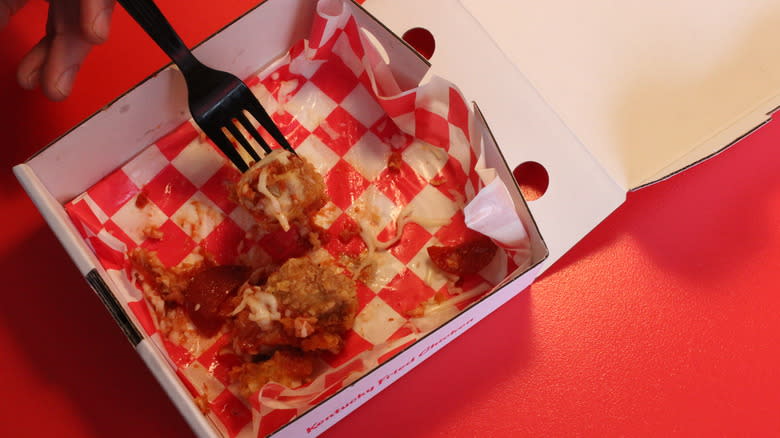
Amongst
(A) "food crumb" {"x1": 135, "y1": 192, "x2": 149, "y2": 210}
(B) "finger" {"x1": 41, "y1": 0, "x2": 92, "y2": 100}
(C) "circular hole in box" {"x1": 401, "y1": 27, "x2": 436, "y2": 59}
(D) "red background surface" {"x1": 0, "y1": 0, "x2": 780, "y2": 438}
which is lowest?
(D) "red background surface" {"x1": 0, "y1": 0, "x2": 780, "y2": 438}

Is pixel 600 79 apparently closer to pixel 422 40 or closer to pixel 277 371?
pixel 422 40

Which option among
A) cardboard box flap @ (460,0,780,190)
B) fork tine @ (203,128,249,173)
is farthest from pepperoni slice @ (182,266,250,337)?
cardboard box flap @ (460,0,780,190)

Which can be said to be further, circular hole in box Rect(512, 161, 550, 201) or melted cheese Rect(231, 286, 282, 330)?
circular hole in box Rect(512, 161, 550, 201)

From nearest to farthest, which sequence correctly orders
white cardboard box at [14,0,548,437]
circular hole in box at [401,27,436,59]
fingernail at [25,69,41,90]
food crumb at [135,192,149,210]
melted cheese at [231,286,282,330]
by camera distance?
white cardboard box at [14,0,548,437] → melted cheese at [231,286,282,330] → fingernail at [25,69,41,90] → food crumb at [135,192,149,210] → circular hole in box at [401,27,436,59]

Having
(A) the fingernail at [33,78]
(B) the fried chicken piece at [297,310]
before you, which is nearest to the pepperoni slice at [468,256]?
(B) the fried chicken piece at [297,310]

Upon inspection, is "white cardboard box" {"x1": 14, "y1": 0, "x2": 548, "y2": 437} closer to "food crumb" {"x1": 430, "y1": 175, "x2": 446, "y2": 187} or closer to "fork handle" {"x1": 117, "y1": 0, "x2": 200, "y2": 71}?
"fork handle" {"x1": 117, "y1": 0, "x2": 200, "y2": 71}

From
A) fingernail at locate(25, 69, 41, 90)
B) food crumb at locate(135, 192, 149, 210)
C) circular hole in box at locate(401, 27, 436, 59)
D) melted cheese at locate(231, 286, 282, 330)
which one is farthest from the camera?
circular hole in box at locate(401, 27, 436, 59)

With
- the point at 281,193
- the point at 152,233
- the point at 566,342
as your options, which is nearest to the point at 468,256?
the point at 566,342
